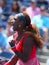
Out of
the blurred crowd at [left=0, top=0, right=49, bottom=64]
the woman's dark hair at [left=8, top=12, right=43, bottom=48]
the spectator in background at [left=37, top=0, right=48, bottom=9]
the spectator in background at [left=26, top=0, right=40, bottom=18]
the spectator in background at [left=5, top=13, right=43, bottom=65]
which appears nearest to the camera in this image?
the spectator in background at [left=5, top=13, right=43, bottom=65]

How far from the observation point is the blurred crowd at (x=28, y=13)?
7621 mm

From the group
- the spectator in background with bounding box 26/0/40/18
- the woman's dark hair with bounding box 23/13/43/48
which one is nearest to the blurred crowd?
the spectator in background with bounding box 26/0/40/18

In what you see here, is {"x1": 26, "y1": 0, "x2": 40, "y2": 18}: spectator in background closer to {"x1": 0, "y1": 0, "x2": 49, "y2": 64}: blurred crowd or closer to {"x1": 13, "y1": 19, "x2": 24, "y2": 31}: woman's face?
{"x1": 0, "y1": 0, "x2": 49, "y2": 64}: blurred crowd

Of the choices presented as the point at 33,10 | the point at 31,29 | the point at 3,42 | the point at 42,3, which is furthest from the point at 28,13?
the point at 31,29

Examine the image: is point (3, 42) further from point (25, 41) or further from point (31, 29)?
point (25, 41)

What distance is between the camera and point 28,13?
8.69 metres

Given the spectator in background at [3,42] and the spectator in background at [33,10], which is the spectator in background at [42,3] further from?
the spectator in background at [3,42]

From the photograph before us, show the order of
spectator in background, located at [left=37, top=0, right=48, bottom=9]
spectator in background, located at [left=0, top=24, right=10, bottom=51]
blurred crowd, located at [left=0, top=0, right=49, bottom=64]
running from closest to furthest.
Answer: spectator in background, located at [left=0, top=24, right=10, bottom=51] < blurred crowd, located at [left=0, top=0, right=49, bottom=64] < spectator in background, located at [left=37, top=0, right=48, bottom=9]

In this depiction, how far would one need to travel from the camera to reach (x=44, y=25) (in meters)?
8.33

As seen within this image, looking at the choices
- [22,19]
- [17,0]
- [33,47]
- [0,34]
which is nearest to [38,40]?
[33,47]

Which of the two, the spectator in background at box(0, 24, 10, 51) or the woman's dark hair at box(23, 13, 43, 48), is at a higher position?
the woman's dark hair at box(23, 13, 43, 48)

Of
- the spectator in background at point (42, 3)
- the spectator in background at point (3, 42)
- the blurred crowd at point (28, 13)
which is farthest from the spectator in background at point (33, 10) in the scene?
the spectator in background at point (3, 42)

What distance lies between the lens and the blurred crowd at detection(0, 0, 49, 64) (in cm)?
762

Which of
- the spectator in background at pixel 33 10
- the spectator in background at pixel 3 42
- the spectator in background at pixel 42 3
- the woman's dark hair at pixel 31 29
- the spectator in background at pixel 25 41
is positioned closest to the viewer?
the spectator in background at pixel 25 41
